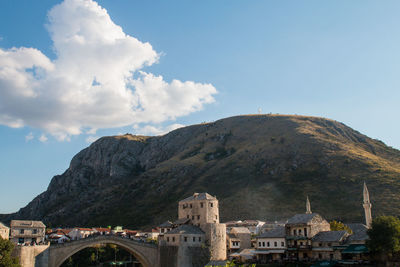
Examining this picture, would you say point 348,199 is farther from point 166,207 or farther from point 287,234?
point 166,207

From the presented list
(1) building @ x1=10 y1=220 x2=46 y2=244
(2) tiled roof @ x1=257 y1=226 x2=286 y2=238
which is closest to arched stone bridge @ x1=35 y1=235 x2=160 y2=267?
(1) building @ x1=10 y1=220 x2=46 y2=244

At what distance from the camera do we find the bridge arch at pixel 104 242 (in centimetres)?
7019

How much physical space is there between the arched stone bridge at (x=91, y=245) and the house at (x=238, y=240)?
18.0m

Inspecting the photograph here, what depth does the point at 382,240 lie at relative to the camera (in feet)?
208

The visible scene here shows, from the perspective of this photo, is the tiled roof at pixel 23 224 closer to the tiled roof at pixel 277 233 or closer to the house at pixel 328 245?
the tiled roof at pixel 277 233

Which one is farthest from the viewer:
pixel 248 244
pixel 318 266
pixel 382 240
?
pixel 248 244

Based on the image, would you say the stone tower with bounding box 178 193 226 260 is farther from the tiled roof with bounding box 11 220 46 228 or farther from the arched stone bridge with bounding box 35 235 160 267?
the tiled roof with bounding box 11 220 46 228

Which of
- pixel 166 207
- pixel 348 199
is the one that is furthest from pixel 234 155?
pixel 348 199

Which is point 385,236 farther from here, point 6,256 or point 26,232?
point 26,232

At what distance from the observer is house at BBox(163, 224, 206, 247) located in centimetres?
7788

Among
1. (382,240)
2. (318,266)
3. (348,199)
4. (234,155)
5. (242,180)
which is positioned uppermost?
(234,155)

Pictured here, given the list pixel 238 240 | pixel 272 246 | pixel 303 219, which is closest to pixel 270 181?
pixel 238 240

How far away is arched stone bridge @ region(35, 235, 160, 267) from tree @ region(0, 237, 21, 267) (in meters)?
6.42

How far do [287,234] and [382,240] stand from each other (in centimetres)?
2064
